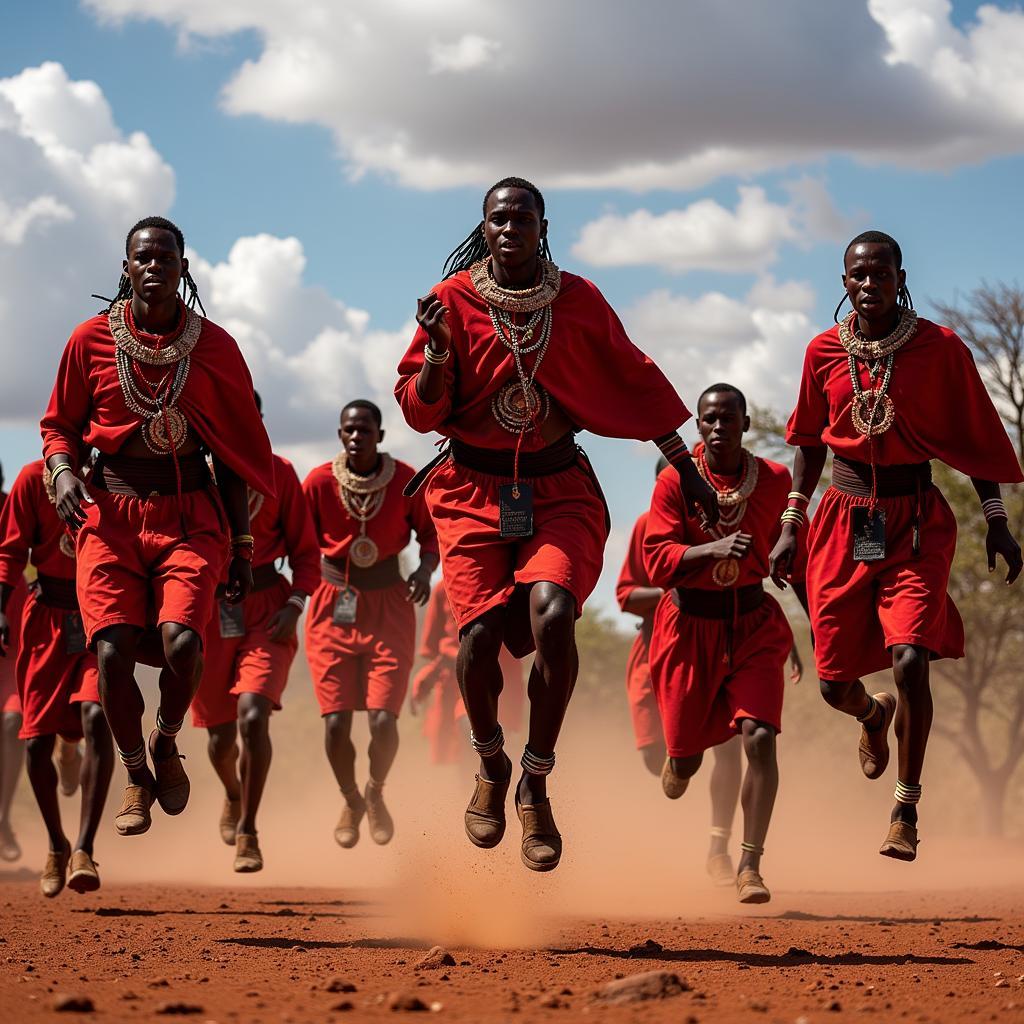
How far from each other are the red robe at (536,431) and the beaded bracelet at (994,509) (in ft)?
5.43

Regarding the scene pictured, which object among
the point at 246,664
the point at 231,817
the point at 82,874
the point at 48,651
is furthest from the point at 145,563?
the point at 231,817

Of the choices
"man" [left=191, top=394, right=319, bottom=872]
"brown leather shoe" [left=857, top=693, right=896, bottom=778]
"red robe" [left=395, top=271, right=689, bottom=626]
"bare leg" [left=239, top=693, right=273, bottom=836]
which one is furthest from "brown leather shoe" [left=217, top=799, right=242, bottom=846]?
"red robe" [left=395, top=271, right=689, bottom=626]

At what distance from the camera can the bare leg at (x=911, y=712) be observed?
25.4 feet

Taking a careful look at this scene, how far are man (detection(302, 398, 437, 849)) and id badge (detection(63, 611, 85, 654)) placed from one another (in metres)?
2.44

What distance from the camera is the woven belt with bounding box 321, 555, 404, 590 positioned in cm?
1221

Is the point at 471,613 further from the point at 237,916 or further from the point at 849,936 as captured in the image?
the point at 237,916

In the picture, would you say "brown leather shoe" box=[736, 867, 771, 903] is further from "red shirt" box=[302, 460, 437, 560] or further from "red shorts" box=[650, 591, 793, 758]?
"red shirt" box=[302, 460, 437, 560]

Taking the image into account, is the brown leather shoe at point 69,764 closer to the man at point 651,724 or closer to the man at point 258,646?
the man at point 258,646

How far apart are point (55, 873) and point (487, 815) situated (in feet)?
12.3

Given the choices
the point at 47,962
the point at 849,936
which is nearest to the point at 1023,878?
the point at 849,936

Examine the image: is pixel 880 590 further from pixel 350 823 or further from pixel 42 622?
pixel 350 823

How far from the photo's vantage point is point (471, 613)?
23.6ft

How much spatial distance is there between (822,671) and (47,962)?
3914 millimetres

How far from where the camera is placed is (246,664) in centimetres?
1088
